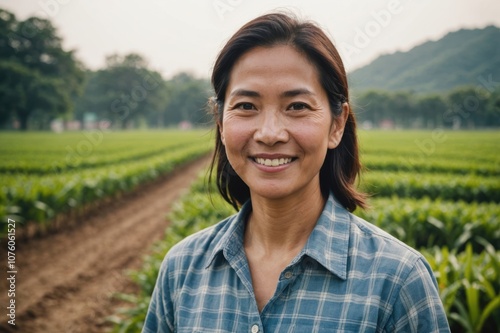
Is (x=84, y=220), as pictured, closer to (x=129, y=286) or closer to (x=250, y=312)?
(x=129, y=286)

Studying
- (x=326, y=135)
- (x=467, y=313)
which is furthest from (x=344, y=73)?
(x=467, y=313)

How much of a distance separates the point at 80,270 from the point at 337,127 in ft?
19.5

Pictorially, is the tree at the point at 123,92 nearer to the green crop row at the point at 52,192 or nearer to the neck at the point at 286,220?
the green crop row at the point at 52,192

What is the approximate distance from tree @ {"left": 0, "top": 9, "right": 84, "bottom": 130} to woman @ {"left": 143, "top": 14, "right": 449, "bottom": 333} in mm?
21374

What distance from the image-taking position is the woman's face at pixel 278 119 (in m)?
1.33

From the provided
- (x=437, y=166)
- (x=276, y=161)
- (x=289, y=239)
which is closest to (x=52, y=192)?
(x=289, y=239)

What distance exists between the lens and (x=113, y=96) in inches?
2452

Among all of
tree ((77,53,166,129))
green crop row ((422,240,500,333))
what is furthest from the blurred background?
tree ((77,53,166,129))

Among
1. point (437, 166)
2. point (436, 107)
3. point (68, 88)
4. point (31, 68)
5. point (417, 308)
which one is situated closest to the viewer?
point (417, 308)

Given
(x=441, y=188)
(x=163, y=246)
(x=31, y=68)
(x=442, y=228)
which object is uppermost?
(x=31, y=68)

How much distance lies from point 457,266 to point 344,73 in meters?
2.92

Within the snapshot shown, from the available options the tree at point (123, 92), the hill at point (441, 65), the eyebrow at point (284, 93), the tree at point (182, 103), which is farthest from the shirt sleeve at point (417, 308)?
the tree at point (182, 103)

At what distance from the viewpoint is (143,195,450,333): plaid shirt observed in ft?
3.81

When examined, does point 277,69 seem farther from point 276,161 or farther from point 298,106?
point 276,161
